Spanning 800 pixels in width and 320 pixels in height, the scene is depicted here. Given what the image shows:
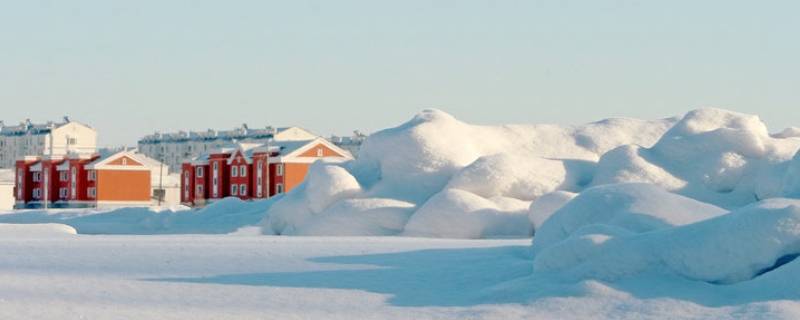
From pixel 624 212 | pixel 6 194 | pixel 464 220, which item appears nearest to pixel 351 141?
pixel 6 194

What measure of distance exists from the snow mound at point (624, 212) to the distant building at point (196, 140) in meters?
108

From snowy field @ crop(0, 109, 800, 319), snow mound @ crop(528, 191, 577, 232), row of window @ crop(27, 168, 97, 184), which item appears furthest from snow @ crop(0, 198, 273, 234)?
row of window @ crop(27, 168, 97, 184)

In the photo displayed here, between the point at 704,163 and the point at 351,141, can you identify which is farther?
the point at 351,141

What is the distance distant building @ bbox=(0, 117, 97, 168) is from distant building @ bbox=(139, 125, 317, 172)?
973cm

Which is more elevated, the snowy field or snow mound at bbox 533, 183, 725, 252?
snow mound at bbox 533, 183, 725, 252

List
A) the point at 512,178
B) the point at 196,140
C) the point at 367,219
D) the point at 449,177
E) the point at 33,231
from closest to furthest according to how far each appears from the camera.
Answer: the point at 33,231 → the point at 367,219 → the point at 512,178 → the point at 449,177 → the point at 196,140

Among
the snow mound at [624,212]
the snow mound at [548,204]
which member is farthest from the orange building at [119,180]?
the snow mound at [624,212]

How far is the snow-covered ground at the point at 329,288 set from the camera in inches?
508

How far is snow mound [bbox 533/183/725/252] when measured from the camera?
52.8 feet

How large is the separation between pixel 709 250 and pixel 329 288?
4.32 m

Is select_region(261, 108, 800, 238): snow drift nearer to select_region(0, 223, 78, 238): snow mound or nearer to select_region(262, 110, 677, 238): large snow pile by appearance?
select_region(262, 110, 677, 238): large snow pile

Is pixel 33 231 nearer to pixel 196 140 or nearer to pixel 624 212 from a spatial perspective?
pixel 624 212

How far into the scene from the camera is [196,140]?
140 meters

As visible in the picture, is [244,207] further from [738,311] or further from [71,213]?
[738,311]
